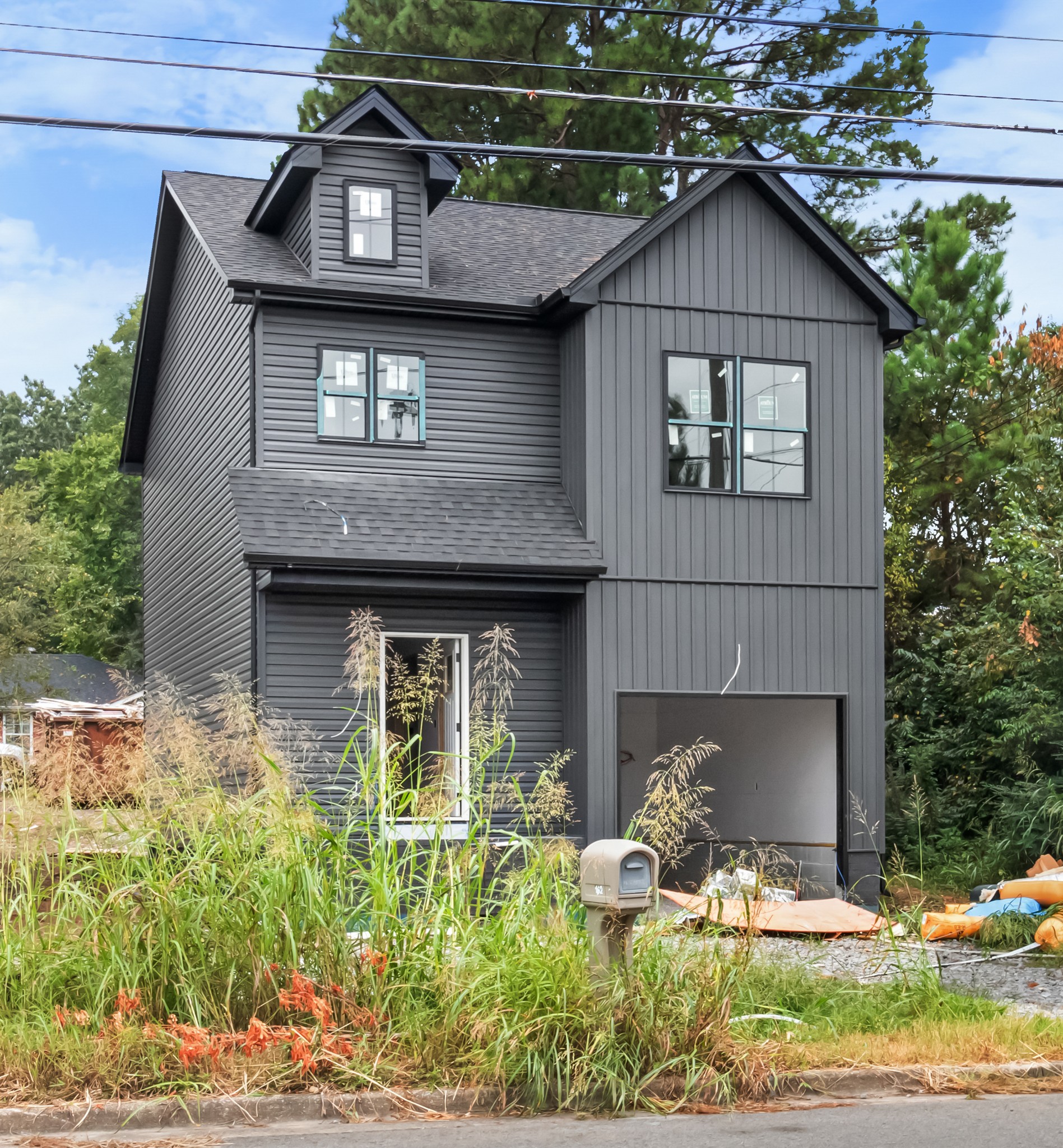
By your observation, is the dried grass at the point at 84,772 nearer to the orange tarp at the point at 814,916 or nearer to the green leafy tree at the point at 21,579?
the orange tarp at the point at 814,916

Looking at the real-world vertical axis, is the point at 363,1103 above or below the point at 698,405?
below

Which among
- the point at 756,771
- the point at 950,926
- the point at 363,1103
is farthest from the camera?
the point at 756,771

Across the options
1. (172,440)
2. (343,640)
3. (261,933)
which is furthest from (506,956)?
(172,440)

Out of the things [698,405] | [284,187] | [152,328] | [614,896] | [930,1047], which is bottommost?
[930,1047]

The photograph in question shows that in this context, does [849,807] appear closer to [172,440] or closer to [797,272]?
[797,272]

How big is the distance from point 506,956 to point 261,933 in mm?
1222

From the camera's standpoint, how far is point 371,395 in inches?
578

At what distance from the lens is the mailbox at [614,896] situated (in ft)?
22.0

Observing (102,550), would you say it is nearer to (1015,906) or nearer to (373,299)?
(373,299)

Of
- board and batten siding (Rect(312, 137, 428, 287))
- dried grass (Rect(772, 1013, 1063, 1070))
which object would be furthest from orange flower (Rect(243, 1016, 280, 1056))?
board and batten siding (Rect(312, 137, 428, 287))

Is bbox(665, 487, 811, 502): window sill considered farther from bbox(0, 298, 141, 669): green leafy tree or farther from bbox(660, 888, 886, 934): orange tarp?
bbox(0, 298, 141, 669): green leafy tree

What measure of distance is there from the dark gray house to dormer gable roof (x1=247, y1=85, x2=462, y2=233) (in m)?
0.04

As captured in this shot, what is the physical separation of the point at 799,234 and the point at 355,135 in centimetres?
511

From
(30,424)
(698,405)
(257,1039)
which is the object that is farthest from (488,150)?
(30,424)
